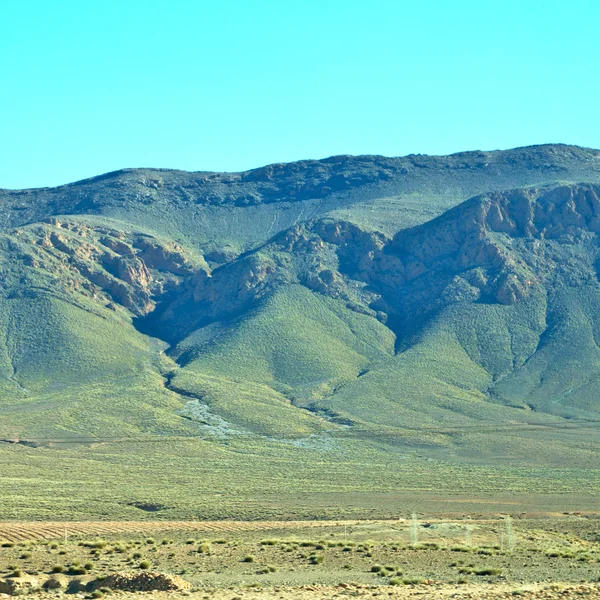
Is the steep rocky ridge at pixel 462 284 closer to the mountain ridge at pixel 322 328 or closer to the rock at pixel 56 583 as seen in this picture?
the mountain ridge at pixel 322 328

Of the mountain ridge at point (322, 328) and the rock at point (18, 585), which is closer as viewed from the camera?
the rock at point (18, 585)

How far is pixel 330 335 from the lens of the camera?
164 metres

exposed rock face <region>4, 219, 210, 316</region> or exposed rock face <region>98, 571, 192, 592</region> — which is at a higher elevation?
exposed rock face <region>4, 219, 210, 316</region>

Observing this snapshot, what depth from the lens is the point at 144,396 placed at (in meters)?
133

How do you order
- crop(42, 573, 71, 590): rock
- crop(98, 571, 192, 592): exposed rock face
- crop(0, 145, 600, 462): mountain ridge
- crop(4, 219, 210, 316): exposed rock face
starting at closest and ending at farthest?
crop(98, 571, 192, 592): exposed rock face → crop(42, 573, 71, 590): rock → crop(0, 145, 600, 462): mountain ridge → crop(4, 219, 210, 316): exposed rock face

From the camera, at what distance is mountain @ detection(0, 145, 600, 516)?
122m

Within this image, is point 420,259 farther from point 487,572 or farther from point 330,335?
point 487,572

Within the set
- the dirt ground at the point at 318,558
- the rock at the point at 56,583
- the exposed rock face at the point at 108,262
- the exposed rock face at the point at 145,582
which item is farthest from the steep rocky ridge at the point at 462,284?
the exposed rock face at the point at 145,582

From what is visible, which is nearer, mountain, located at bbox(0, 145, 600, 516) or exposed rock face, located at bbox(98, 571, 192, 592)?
exposed rock face, located at bbox(98, 571, 192, 592)

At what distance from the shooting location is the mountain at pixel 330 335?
122m

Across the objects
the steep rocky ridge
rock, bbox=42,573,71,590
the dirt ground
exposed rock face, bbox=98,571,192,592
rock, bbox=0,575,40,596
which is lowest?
the dirt ground

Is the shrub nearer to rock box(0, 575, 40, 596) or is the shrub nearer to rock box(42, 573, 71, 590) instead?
rock box(42, 573, 71, 590)

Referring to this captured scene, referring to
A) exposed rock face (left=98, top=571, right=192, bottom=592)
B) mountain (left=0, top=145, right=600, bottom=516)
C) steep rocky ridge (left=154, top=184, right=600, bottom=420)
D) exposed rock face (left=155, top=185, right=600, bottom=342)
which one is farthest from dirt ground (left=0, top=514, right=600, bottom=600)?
exposed rock face (left=155, top=185, right=600, bottom=342)

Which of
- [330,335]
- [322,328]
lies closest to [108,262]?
[322,328]
